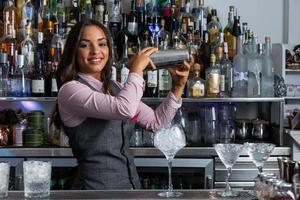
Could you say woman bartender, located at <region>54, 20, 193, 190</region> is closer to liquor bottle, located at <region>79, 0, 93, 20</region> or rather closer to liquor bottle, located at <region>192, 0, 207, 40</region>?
liquor bottle, located at <region>79, 0, 93, 20</region>

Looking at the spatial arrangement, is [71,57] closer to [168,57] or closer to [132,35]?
[168,57]

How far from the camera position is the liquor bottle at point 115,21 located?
3240 mm

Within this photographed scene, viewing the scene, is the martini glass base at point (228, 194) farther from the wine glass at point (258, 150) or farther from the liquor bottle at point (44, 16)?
the liquor bottle at point (44, 16)

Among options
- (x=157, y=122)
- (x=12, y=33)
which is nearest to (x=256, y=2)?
(x=12, y=33)

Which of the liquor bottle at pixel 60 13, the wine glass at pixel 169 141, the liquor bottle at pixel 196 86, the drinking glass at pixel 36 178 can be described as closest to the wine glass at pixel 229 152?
the wine glass at pixel 169 141

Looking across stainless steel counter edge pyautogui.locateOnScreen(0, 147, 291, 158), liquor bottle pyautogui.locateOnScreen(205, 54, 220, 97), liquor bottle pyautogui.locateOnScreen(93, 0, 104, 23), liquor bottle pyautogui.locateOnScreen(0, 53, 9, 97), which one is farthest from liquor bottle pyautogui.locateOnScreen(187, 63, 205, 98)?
liquor bottle pyautogui.locateOnScreen(0, 53, 9, 97)

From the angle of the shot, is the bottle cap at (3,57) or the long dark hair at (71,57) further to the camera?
the bottle cap at (3,57)

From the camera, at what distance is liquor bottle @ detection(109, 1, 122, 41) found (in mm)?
3240

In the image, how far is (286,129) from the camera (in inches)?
122

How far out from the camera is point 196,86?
311 centimetres

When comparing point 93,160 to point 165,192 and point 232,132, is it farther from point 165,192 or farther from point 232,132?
point 232,132

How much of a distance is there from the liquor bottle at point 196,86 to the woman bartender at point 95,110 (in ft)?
4.62

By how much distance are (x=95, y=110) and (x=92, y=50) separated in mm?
224

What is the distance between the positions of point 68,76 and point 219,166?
150cm
